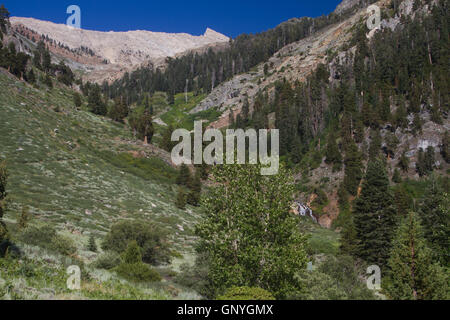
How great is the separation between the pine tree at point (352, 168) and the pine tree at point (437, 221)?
32.5 m

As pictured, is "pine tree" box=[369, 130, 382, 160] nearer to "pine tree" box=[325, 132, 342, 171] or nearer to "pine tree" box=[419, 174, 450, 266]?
"pine tree" box=[325, 132, 342, 171]

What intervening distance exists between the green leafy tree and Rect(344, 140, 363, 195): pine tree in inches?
2362

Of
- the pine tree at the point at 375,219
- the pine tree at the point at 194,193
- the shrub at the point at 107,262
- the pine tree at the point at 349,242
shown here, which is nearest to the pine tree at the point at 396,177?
the pine tree at the point at 375,219

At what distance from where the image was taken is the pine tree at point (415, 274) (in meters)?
21.2

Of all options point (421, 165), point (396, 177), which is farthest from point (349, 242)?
point (421, 165)

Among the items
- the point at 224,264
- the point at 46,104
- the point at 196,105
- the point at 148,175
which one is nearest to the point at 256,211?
the point at 224,264

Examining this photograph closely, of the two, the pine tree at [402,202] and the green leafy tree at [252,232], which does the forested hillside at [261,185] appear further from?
the pine tree at [402,202]

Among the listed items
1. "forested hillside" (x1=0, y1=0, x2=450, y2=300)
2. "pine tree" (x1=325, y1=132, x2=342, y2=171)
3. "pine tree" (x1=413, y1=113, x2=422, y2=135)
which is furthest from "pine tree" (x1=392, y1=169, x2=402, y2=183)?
"pine tree" (x1=413, y1=113, x2=422, y2=135)

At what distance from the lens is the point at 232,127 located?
417 feet

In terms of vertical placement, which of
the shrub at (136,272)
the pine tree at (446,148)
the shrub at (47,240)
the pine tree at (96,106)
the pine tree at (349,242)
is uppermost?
the pine tree at (96,106)

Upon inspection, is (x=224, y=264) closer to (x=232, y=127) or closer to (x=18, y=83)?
(x=18, y=83)

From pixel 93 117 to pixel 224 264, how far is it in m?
82.7

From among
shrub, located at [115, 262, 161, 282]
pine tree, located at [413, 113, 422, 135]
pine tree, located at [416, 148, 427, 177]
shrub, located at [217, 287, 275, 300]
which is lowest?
shrub, located at [115, 262, 161, 282]

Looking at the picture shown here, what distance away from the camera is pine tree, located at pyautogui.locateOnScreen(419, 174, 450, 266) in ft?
107
